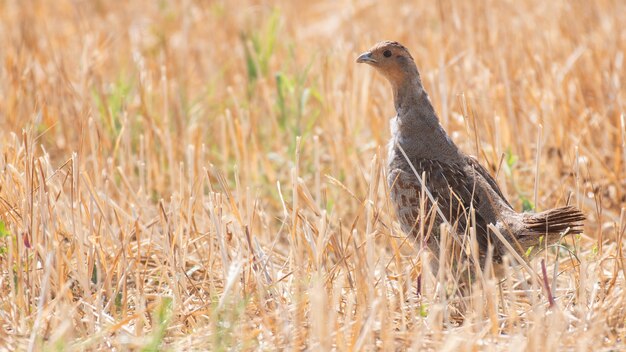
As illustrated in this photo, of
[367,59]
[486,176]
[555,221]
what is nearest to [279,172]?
[367,59]

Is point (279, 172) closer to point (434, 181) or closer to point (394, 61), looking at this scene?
point (394, 61)

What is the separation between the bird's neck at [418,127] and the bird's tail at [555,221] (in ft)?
2.14

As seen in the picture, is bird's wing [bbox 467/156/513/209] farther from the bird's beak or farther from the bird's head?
the bird's beak

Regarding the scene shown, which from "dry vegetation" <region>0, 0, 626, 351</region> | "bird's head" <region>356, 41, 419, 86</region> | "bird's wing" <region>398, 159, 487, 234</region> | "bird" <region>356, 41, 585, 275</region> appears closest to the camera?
"dry vegetation" <region>0, 0, 626, 351</region>

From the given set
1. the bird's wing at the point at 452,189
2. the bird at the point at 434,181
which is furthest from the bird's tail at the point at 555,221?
the bird's wing at the point at 452,189

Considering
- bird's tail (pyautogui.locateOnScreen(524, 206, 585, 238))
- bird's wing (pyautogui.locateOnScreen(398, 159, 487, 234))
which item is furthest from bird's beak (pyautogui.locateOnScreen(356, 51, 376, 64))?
bird's tail (pyautogui.locateOnScreen(524, 206, 585, 238))

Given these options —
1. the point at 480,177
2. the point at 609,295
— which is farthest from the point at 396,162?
the point at 609,295

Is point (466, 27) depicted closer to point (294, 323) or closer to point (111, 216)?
point (111, 216)

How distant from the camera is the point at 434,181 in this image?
433cm

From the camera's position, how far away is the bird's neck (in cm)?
445

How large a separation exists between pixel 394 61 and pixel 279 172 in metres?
1.82

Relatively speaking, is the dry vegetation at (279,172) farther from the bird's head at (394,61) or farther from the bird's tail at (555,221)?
the bird's head at (394,61)

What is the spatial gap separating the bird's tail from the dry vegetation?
0.19 metres

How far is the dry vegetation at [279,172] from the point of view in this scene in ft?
11.5
